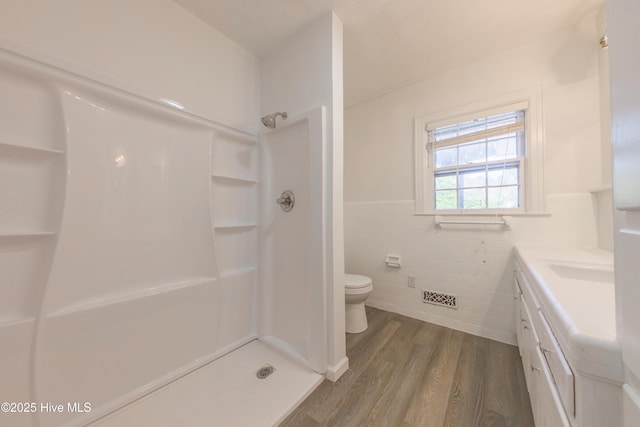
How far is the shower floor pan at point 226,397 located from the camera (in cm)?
106

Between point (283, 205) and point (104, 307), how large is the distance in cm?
108

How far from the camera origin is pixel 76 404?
1.01 meters

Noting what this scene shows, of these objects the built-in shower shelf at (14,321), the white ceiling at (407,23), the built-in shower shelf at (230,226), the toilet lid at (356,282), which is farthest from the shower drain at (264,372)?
the white ceiling at (407,23)

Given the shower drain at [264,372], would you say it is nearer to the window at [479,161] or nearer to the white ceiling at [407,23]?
the window at [479,161]

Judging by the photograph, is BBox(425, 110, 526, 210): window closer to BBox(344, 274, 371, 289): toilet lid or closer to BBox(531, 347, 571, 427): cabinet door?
BBox(344, 274, 371, 289): toilet lid

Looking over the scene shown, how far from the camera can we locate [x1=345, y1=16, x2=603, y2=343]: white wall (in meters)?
1.51

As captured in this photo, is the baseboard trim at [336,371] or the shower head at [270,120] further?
the shower head at [270,120]

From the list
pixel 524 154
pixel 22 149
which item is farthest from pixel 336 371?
pixel 524 154

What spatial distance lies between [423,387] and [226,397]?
1111 millimetres

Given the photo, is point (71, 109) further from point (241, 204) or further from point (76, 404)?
point (76, 404)

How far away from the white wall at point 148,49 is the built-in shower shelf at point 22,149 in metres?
0.40

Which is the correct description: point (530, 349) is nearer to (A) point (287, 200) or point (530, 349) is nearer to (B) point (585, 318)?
(B) point (585, 318)

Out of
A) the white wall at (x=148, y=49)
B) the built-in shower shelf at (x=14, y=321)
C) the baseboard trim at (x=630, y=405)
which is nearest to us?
the baseboard trim at (x=630, y=405)

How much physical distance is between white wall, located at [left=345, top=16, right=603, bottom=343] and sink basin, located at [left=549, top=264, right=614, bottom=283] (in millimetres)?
689
